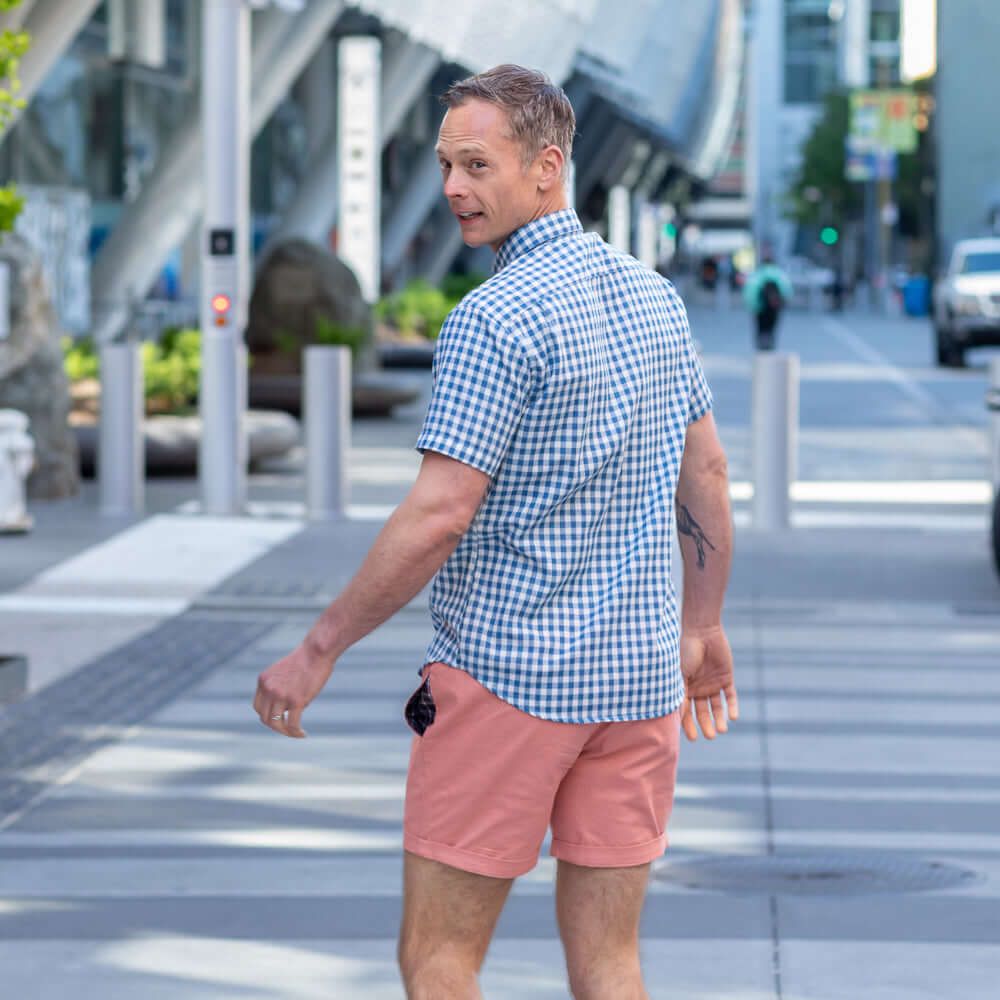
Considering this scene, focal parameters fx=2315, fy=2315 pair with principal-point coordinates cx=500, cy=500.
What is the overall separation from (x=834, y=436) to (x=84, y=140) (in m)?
16.8

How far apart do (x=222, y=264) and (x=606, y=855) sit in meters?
12.3

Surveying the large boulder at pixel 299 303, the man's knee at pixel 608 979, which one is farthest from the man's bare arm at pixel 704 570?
the large boulder at pixel 299 303

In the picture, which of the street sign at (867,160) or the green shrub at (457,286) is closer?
the green shrub at (457,286)

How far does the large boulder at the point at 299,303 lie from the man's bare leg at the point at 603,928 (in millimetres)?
21985

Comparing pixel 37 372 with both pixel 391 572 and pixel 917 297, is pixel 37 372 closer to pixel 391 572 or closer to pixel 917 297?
pixel 391 572

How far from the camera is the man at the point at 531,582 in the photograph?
10.8ft

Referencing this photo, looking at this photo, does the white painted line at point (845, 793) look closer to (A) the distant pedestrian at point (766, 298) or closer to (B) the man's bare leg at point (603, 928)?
(B) the man's bare leg at point (603, 928)

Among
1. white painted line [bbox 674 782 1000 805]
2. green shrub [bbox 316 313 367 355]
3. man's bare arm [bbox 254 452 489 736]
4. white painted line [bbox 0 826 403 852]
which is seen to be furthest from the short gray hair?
green shrub [bbox 316 313 367 355]

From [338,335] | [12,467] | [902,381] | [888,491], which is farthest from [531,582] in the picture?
[902,381]

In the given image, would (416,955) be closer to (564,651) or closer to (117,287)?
(564,651)

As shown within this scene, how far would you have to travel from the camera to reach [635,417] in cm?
345

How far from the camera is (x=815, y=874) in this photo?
608 cm

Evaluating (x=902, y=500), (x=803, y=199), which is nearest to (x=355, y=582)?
(x=902, y=500)

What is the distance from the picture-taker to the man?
129 inches
